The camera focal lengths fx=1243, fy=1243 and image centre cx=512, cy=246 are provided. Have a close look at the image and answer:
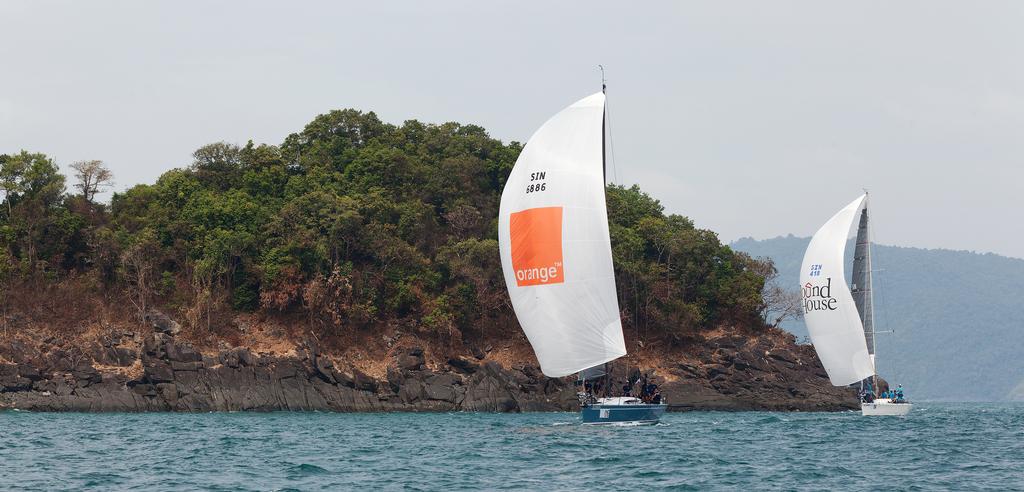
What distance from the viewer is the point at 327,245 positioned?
6906cm

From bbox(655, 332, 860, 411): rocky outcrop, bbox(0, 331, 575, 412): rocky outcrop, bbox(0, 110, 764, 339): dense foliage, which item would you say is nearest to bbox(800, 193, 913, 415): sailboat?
bbox(655, 332, 860, 411): rocky outcrop

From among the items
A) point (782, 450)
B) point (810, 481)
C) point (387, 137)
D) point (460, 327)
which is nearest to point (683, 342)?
point (460, 327)

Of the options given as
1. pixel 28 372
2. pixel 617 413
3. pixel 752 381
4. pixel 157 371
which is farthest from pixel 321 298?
pixel 617 413

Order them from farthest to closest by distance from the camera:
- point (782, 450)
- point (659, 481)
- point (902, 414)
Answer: point (902, 414) → point (782, 450) → point (659, 481)

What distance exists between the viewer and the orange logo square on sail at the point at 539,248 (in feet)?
137

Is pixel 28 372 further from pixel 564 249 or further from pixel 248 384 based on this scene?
pixel 564 249

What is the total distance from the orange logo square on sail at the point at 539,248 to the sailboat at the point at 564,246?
0.03m

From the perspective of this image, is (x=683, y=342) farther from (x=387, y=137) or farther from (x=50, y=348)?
(x=50, y=348)

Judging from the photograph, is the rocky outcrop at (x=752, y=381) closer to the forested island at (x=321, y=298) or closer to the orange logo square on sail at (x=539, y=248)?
the forested island at (x=321, y=298)

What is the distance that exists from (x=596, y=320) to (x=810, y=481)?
1198cm

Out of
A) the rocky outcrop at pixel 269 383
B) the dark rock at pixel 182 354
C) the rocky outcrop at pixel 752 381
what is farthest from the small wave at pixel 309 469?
the rocky outcrop at pixel 752 381

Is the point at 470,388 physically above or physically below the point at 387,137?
below

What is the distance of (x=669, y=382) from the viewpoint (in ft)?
231

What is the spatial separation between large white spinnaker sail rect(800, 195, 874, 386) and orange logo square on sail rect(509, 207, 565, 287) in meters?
26.6
